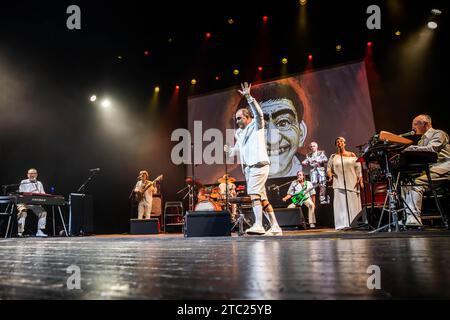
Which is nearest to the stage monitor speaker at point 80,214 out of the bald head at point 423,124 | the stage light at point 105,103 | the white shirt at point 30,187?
the white shirt at point 30,187

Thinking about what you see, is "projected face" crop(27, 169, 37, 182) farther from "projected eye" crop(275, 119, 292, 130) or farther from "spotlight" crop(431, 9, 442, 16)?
"spotlight" crop(431, 9, 442, 16)

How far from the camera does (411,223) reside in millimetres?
4176

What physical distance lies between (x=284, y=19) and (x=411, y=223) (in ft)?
21.1

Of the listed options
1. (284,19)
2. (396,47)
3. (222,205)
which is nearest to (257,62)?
(284,19)

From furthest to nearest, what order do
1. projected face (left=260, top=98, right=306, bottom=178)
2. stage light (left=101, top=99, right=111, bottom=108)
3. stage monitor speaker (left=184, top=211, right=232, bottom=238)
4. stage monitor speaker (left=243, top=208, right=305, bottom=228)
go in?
stage light (left=101, top=99, right=111, bottom=108)
projected face (left=260, top=98, right=306, bottom=178)
stage monitor speaker (left=243, top=208, right=305, bottom=228)
stage monitor speaker (left=184, top=211, right=232, bottom=238)

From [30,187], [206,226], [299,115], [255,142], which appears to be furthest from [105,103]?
[255,142]

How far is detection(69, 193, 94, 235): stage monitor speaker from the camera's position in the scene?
25.3ft

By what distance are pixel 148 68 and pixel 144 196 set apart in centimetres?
381

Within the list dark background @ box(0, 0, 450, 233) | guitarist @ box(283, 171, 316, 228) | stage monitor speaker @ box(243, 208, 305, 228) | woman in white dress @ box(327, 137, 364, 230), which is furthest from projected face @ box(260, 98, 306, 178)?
woman in white dress @ box(327, 137, 364, 230)

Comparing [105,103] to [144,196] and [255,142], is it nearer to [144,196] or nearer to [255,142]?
[144,196]

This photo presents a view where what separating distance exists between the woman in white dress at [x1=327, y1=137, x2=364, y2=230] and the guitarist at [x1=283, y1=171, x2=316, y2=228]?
2.06m

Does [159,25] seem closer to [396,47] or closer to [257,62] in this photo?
[257,62]

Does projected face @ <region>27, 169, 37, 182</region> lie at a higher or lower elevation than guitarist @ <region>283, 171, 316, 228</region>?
higher

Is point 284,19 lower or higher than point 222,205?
higher
